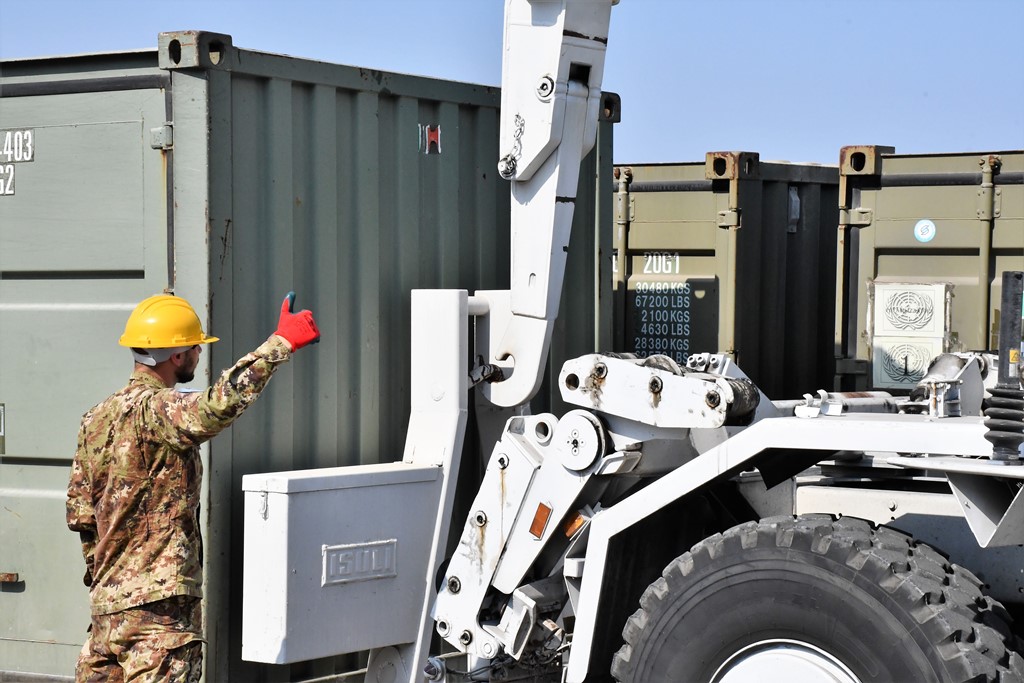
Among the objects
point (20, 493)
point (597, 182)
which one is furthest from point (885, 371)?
point (20, 493)

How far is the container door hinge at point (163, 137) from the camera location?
13.6 ft

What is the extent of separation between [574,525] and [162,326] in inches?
53.3

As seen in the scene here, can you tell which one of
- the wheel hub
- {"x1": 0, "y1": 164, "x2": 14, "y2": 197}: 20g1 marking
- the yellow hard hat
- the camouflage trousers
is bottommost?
the camouflage trousers

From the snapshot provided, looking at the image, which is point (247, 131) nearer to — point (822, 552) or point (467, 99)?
point (467, 99)

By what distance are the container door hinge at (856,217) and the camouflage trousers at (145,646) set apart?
12.7 ft

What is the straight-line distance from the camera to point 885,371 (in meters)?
6.24

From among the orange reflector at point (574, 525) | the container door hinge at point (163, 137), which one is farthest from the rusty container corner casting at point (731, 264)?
the container door hinge at point (163, 137)

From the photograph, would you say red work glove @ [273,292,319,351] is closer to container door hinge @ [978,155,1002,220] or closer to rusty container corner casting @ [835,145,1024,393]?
rusty container corner casting @ [835,145,1024,393]

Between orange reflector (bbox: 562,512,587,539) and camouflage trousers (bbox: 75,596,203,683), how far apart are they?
3.65 ft

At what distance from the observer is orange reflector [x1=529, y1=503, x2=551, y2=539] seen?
13.1 ft

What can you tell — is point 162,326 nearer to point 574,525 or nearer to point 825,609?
point 574,525

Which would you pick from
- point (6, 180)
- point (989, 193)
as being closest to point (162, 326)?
point (6, 180)

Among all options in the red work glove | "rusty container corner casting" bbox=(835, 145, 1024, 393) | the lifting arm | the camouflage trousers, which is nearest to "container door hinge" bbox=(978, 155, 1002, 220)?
"rusty container corner casting" bbox=(835, 145, 1024, 393)

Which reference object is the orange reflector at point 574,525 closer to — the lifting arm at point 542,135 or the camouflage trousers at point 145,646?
the lifting arm at point 542,135
